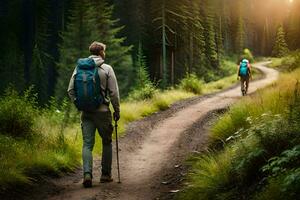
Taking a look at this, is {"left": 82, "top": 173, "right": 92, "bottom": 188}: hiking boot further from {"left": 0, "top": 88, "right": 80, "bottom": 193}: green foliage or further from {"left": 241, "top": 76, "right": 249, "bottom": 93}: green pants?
{"left": 241, "top": 76, "right": 249, "bottom": 93}: green pants

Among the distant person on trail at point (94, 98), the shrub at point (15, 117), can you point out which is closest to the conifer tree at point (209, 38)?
the shrub at point (15, 117)

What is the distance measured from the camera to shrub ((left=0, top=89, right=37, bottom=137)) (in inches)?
373

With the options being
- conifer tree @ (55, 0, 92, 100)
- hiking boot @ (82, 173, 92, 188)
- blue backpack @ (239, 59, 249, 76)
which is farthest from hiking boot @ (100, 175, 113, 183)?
conifer tree @ (55, 0, 92, 100)

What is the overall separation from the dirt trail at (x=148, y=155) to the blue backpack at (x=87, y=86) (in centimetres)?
136

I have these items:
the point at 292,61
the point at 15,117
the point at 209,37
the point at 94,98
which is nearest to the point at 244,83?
the point at 292,61

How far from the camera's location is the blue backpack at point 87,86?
7.46m

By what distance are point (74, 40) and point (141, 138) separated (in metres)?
33.1

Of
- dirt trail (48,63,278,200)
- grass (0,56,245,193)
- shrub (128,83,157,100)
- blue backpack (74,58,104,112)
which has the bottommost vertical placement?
dirt trail (48,63,278,200)

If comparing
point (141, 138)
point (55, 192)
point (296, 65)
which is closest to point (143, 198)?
point (55, 192)

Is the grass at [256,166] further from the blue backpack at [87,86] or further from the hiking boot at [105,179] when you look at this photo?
the blue backpack at [87,86]

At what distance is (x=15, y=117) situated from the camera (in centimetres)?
955

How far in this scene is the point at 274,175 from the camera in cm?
495

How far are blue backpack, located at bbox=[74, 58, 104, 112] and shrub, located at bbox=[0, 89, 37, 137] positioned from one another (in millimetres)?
2467

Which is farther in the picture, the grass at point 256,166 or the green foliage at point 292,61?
the green foliage at point 292,61
